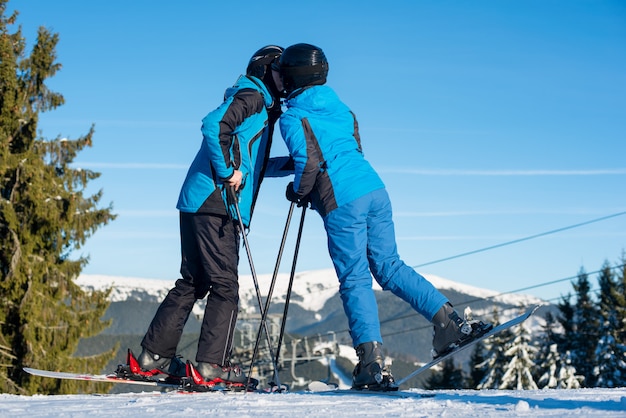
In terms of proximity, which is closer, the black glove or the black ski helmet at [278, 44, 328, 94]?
the black ski helmet at [278, 44, 328, 94]

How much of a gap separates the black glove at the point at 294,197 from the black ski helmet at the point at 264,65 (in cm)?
73

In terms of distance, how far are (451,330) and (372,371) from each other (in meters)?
0.60

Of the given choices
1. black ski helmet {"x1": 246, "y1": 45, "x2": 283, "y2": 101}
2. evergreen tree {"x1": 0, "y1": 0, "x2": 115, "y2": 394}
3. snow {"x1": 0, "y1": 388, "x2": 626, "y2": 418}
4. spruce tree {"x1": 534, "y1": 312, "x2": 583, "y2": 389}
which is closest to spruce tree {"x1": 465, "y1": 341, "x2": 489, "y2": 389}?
spruce tree {"x1": 534, "y1": 312, "x2": 583, "y2": 389}

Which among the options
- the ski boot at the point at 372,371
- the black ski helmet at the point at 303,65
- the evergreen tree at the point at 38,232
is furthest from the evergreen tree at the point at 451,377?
the black ski helmet at the point at 303,65

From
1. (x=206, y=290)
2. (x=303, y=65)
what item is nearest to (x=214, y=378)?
(x=206, y=290)

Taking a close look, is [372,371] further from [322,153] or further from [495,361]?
[495,361]

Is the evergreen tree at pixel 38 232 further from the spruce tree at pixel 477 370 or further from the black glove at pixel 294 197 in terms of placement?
the spruce tree at pixel 477 370

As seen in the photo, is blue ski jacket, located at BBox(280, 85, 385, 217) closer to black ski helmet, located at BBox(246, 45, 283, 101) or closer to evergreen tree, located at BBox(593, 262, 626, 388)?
black ski helmet, located at BBox(246, 45, 283, 101)

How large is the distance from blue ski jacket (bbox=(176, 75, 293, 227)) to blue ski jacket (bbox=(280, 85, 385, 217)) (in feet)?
1.16

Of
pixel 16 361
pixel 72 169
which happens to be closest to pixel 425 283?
pixel 16 361

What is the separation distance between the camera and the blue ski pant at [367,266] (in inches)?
185

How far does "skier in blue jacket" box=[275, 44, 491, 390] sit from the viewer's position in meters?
4.69

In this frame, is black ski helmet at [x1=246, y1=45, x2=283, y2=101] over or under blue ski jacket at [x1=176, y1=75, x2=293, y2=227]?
over

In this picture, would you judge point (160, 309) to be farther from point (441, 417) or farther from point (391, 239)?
point (441, 417)
